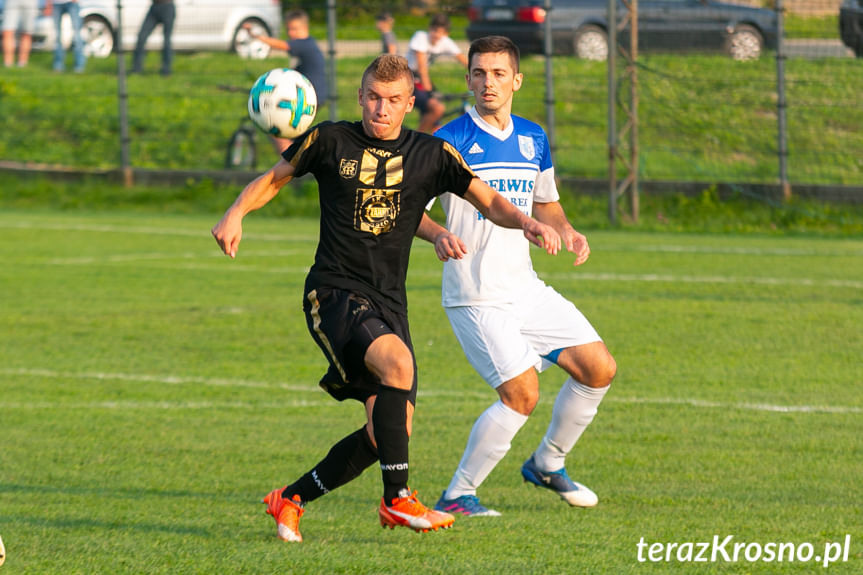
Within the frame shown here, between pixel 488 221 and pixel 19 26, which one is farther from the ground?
pixel 19 26

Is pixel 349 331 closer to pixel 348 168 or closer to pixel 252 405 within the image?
pixel 348 168

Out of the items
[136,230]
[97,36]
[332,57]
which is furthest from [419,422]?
[97,36]

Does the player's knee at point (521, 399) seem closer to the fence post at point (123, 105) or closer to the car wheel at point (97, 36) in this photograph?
the fence post at point (123, 105)

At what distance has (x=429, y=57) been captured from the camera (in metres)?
19.6

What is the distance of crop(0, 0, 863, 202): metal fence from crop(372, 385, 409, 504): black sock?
12.2 meters

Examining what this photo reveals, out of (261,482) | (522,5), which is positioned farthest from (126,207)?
(261,482)

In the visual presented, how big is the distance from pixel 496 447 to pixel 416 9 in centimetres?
1525

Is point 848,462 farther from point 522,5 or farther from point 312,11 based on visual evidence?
point 312,11

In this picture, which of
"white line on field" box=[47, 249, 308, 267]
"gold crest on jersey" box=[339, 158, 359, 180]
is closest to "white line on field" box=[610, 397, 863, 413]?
"gold crest on jersey" box=[339, 158, 359, 180]

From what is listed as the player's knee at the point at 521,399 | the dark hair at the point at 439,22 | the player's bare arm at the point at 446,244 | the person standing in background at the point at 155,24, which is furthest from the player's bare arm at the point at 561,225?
the person standing in background at the point at 155,24

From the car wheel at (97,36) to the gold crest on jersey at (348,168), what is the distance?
18.0m

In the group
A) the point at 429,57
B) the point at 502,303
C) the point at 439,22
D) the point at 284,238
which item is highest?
the point at 439,22

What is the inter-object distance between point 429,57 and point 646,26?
3.08 meters

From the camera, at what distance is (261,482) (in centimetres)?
660
